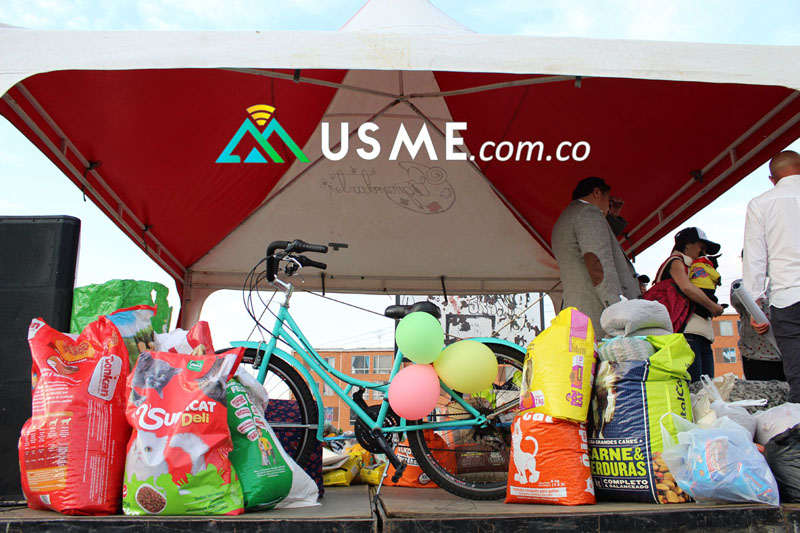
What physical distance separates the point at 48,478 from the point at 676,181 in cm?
436

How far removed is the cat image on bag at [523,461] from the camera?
6.95 ft

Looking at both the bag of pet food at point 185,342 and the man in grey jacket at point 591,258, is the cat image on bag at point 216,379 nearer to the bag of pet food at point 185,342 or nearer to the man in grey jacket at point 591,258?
the bag of pet food at point 185,342

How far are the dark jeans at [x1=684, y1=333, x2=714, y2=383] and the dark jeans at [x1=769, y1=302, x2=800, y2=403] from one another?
74cm

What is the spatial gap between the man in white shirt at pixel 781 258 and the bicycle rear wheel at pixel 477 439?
115 cm

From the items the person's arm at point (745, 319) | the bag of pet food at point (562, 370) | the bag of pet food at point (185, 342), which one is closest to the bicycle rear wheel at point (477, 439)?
the bag of pet food at point (562, 370)

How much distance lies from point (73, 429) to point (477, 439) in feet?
5.66

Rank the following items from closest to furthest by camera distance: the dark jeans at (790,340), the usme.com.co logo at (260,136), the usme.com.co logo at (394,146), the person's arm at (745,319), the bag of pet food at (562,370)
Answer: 1. the bag of pet food at (562,370)
2. the dark jeans at (790,340)
3. the person's arm at (745,319)
4. the usme.com.co logo at (260,136)
5. the usme.com.co logo at (394,146)

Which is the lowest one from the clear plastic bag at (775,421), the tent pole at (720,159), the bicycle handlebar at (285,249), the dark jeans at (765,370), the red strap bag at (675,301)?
the clear plastic bag at (775,421)

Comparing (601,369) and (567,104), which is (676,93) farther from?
(601,369)

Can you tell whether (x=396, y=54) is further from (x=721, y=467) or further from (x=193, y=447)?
(x=721, y=467)

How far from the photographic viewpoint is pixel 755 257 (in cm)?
274

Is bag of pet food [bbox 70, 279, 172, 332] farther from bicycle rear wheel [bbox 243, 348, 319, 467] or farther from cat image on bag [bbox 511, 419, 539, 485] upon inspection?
cat image on bag [bbox 511, 419, 539, 485]

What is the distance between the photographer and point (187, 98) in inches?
150

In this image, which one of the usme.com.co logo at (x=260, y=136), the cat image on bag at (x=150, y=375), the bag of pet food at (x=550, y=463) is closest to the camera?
the cat image on bag at (x=150, y=375)
